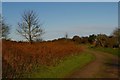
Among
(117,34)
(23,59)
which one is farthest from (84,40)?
(23,59)

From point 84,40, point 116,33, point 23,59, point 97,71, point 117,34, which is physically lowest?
point 97,71

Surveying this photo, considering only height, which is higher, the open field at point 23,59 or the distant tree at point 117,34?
the distant tree at point 117,34

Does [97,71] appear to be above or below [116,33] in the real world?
below

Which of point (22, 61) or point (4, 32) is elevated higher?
point (4, 32)

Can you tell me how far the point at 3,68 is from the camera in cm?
1620

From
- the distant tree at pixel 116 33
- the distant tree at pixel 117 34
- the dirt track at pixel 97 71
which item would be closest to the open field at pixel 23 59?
the dirt track at pixel 97 71

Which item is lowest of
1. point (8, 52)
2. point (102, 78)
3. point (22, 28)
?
point (102, 78)

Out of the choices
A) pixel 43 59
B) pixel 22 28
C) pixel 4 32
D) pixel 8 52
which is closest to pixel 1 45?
pixel 8 52

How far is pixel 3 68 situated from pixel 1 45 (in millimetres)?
4463

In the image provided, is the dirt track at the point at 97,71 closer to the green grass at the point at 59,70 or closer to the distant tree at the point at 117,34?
the green grass at the point at 59,70

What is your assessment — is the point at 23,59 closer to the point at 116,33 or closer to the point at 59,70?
the point at 59,70

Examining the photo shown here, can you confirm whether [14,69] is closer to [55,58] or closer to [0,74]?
[0,74]

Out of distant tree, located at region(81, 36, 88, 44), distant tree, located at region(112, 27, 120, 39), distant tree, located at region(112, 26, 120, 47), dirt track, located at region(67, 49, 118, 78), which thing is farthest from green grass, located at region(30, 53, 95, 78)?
distant tree, located at region(81, 36, 88, 44)

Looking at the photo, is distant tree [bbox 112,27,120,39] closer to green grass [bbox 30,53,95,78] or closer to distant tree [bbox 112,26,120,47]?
distant tree [bbox 112,26,120,47]
